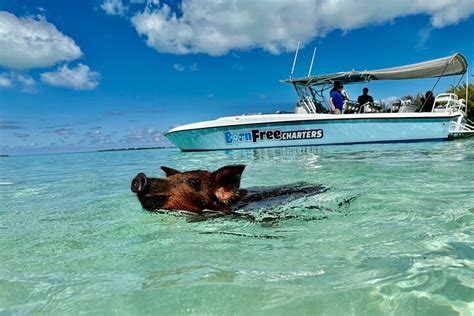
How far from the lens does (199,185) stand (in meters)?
4.41

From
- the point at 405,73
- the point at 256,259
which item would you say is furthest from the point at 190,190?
the point at 405,73

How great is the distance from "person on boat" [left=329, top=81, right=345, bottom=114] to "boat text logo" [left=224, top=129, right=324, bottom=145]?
3.82 ft

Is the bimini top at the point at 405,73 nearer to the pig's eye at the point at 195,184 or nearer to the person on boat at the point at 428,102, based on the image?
the person on boat at the point at 428,102

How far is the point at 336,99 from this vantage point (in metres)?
18.3

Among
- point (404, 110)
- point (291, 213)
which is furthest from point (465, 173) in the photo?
point (404, 110)

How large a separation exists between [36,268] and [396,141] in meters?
17.5

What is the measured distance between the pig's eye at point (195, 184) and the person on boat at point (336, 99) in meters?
14.8

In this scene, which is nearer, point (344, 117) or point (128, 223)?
point (128, 223)

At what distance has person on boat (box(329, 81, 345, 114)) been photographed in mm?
18109

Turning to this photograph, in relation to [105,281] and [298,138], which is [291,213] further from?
[298,138]

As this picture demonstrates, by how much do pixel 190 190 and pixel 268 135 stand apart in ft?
47.7

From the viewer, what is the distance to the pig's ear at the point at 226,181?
4449mm

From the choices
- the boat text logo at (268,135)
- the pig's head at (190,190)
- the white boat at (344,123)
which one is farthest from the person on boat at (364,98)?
the pig's head at (190,190)

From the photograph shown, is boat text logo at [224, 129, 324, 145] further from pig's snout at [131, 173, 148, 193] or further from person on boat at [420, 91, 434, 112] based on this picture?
pig's snout at [131, 173, 148, 193]
